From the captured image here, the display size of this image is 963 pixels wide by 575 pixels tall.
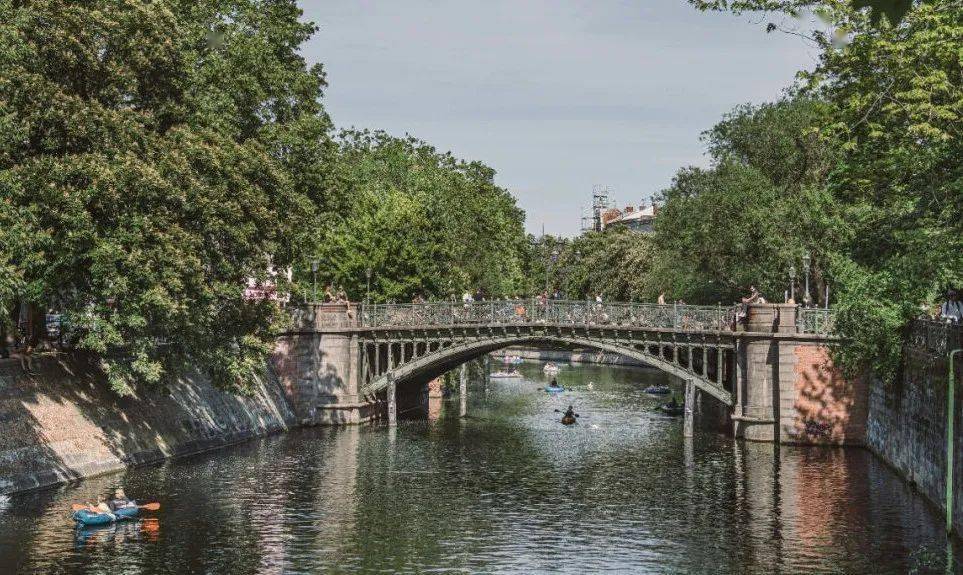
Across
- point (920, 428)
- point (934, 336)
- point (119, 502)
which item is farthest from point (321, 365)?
point (934, 336)

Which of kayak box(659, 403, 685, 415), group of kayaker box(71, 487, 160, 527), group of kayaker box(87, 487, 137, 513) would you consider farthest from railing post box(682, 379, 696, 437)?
group of kayaker box(87, 487, 137, 513)

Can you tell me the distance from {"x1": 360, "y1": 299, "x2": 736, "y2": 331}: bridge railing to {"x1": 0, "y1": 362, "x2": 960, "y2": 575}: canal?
243 inches

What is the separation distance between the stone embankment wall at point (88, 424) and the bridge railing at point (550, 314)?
1180 centimetres

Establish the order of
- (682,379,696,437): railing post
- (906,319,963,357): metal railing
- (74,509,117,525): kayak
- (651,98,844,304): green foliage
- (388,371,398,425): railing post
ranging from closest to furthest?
(906,319,963,357): metal railing, (74,509,117,525): kayak, (682,379,696,437): railing post, (388,371,398,425): railing post, (651,98,844,304): green foliage

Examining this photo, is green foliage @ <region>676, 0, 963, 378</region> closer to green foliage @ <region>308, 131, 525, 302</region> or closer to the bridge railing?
the bridge railing

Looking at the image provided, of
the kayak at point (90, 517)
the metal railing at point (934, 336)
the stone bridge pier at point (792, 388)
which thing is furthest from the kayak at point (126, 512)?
the stone bridge pier at point (792, 388)

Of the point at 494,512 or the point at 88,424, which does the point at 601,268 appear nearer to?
the point at 88,424

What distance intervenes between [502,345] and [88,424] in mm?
26015

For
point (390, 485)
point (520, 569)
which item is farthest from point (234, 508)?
point (520, 569)

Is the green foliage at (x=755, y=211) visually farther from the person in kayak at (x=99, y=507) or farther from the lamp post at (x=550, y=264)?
the lamp post at (x=550, y=264)

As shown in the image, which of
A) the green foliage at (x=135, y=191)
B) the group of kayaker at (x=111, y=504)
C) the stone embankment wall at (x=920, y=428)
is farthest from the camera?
the green foliage at (x=135, y=191)

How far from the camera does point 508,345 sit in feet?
206

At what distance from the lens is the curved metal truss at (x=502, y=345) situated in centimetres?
5662

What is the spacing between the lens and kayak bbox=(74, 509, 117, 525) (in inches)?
1280
